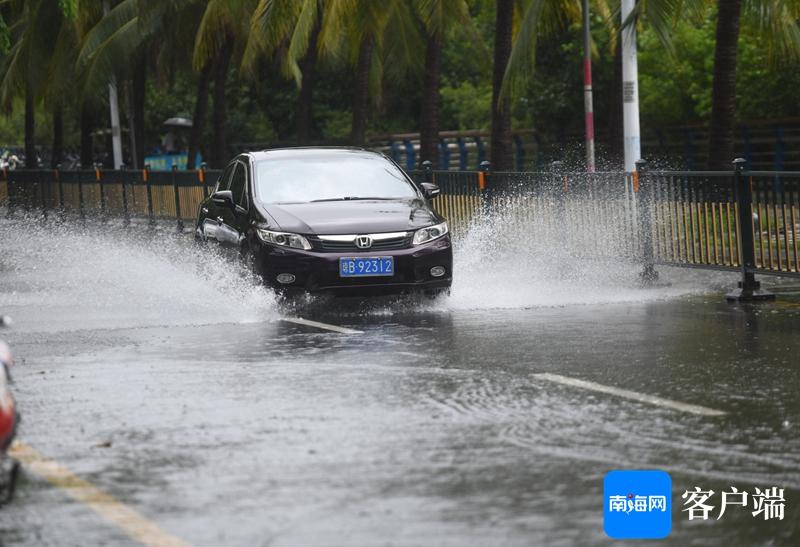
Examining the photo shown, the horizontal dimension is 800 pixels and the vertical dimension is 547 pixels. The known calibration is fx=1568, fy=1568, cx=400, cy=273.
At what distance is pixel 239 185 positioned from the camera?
625 inches

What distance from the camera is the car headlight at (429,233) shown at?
14255 millimetres

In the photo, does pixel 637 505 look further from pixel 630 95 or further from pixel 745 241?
pixel 630 95

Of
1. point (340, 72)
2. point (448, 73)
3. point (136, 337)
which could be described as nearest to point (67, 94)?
point (340, 72)

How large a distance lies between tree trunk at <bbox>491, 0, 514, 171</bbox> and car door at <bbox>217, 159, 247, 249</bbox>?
10.4 metres

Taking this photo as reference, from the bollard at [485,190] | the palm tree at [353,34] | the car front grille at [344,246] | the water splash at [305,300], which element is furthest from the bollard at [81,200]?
the car front grille at [344,246]

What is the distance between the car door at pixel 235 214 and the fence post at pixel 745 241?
4.70m

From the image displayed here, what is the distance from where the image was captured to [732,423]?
319 inches

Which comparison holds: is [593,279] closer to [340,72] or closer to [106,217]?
[106,217]

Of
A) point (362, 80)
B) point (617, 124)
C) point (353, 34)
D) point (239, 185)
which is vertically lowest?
point (239, 185)

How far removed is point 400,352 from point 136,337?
2.49 metres

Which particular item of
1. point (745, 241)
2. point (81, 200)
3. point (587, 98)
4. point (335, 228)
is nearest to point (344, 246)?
point (335, 228)

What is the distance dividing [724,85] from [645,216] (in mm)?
6390

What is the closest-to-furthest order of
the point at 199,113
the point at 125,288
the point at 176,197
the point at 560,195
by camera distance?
the point at 125,288 < the point at 560,195 < the point at 176,197 < the point at 199,113

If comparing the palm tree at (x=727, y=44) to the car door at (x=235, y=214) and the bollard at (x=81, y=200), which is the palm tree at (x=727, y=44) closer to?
the car door at (x=235, y=214)
